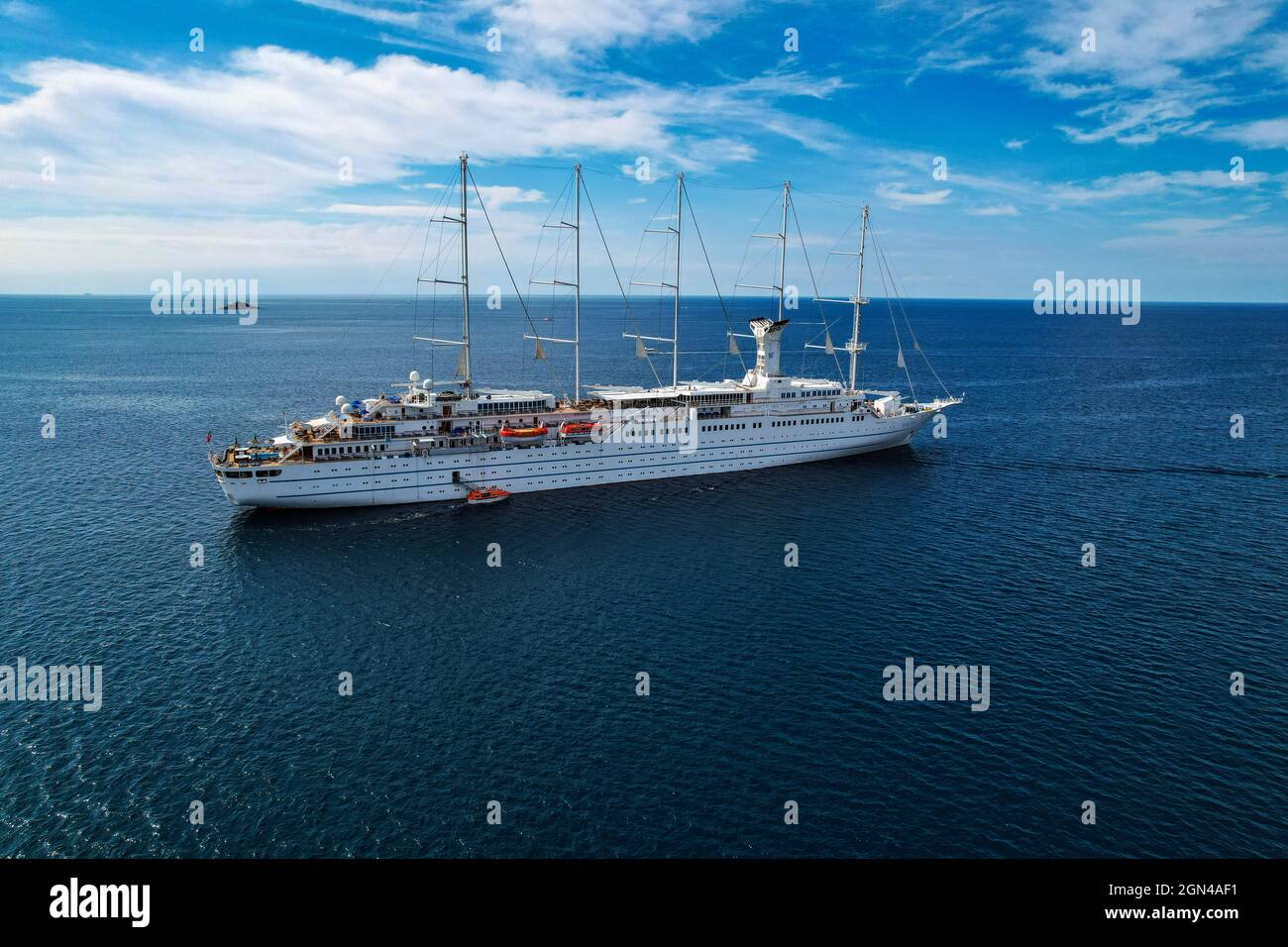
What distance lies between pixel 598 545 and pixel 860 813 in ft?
109

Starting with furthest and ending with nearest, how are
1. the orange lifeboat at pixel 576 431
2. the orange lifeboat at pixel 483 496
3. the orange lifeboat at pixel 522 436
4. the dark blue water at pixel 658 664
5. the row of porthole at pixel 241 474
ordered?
the orange lifeboat at pixel 576 431 < the orange lifeboat at pixel 522 436 < the orange lifeboat at pixel 483 496 < the row of porthole at pixel 241 474 < the dark blue water at pixel 658 664

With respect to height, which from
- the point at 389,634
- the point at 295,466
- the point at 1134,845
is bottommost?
the point at 1134,845

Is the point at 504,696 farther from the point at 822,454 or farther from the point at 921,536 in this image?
the point at 822,454

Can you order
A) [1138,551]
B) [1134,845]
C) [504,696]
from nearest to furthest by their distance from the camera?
[1134,845], [504,696], [1138,551]

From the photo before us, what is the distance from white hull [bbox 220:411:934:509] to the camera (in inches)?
2687

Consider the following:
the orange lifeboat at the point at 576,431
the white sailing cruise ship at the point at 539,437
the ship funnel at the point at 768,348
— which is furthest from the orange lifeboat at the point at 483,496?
the ship funnel at the point at 768,348

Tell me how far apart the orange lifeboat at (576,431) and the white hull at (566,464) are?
0.84m

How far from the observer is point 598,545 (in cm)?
6097

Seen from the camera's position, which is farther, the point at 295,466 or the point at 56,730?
the point at 295,466

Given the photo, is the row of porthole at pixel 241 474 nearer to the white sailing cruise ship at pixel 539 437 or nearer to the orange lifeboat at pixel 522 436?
the white sailing cruise ship at pixel 539 437

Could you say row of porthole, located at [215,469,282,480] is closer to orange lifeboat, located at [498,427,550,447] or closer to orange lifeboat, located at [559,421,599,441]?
orange lifeboat, located at [498,427,550,447]

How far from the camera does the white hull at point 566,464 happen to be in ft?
224

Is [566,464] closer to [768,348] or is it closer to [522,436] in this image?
[522,436]

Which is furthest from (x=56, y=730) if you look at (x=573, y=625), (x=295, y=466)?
(x=295, y=466)
